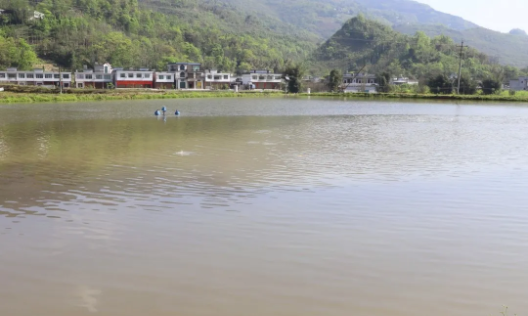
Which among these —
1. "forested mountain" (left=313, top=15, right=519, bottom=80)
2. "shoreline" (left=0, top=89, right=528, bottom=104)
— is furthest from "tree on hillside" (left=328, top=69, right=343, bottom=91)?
"forested mountain" (left=313, top=15, right=519, bottom=80)

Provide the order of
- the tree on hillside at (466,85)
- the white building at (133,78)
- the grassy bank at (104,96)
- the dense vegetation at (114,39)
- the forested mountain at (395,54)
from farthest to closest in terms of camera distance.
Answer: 1. the forested mountain at (395,54)
2. the dense vegetation at (114,39)
3. the white building at (133,78)
4. the tree on hillside at (466,85)
5. the grassy bank at (104,96)

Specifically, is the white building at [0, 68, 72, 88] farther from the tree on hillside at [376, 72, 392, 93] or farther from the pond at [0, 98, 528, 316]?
the pond at [0, 98, 528, 316]

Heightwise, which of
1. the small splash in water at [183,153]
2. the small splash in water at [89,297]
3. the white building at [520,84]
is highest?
the white building at [520,84]

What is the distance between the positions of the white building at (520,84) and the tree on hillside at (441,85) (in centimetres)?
4006

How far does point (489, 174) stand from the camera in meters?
12.6

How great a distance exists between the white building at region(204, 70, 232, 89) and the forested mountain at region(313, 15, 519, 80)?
32.2m

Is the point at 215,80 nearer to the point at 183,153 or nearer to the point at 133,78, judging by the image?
the point at 133,78

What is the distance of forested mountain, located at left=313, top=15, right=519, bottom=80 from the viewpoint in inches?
4717

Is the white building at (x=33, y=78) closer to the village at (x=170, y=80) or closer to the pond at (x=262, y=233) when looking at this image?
the village at (x=170, y=80)

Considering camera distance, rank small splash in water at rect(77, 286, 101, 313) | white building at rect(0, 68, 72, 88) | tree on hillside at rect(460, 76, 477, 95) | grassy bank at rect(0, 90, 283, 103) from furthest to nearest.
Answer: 1. white building at rect(0, 68, 72, 88)
2. tree on hillside at rect(460, 76, 477, 95)
3. grassy bank at rect(0, 90, 283, 103)
4. small splash in water at rect(77, 286, 101, 313)

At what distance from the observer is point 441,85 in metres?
70.6

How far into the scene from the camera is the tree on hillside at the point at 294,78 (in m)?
83.9

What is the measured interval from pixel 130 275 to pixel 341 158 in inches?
399

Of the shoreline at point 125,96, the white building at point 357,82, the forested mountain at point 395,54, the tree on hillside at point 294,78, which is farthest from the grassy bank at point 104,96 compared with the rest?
the forested mountain at point 395,54
